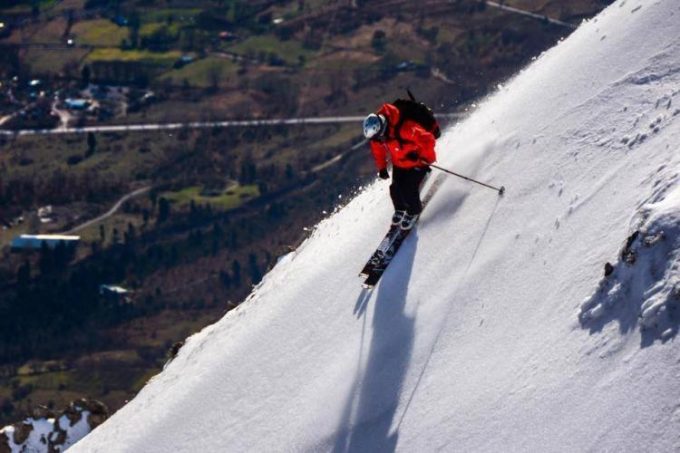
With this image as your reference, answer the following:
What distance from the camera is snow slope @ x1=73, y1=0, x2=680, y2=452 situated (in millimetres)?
17644

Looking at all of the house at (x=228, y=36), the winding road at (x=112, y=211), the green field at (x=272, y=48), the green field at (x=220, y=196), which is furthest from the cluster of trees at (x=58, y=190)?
the house at (x=228, y=36)

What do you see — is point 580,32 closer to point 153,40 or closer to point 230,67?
point 230,67

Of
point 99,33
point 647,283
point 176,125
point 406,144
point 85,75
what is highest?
point 406,144

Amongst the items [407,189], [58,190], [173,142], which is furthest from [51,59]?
[407,189]

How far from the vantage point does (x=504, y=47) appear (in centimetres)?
15275

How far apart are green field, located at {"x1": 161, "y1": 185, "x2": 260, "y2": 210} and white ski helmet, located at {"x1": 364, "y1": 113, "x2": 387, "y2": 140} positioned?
9999 centimetres

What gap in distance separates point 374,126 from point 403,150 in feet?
3.46

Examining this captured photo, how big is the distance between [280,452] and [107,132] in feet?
417

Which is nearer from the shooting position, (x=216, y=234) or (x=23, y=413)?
(x=23, y=413)

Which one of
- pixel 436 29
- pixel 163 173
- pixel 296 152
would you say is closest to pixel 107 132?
pixel 163 173

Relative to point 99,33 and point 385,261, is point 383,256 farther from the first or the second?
point 99,33

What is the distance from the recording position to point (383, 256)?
24859 mm

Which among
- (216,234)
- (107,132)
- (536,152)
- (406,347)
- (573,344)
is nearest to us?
(573,344)

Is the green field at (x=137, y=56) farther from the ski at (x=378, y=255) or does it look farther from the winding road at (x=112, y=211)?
the ski at (x=378, y=255)
